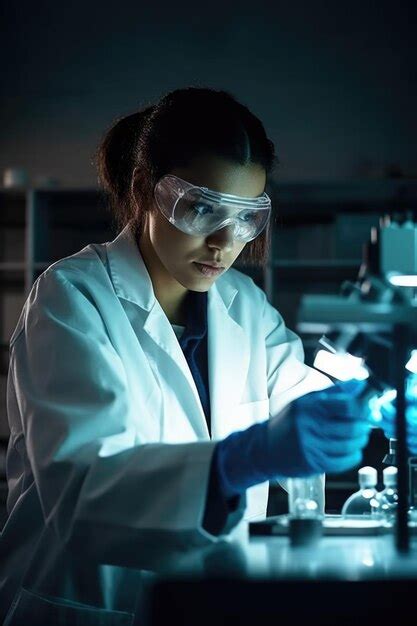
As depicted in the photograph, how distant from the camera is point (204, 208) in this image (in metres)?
1.51

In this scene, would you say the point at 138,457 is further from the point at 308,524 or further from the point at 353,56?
the point at 353,56

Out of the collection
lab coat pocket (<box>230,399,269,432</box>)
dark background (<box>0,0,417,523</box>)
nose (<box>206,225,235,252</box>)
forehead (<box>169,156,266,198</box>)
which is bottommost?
lab coat pocket (<box>230,399,269,432</box>)

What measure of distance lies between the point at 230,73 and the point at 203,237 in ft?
9.64

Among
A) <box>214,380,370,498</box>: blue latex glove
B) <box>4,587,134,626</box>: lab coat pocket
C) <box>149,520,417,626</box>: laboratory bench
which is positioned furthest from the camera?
<box>4,587,134,626</box>: lab coat pocket

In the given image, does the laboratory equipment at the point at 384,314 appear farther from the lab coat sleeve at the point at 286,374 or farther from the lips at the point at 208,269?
the lab coat sleeve at the point at 286,374

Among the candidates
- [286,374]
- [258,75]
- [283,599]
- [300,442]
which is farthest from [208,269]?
[258,75]

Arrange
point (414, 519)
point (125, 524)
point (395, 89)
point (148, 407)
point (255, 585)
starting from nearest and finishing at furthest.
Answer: point (255, 585) → point (125, 524) → point (414, 519) → point (148, 407) → point (395, 89)

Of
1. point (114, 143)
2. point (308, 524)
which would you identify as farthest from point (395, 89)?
point (308, 524)

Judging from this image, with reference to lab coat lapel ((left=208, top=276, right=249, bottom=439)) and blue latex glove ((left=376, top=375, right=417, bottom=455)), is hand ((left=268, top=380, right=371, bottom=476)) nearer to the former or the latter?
blue latex glove ((left=376, top=375, right=417, bottom=455))

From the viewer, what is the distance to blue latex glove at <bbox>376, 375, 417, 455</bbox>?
1503 millimetres

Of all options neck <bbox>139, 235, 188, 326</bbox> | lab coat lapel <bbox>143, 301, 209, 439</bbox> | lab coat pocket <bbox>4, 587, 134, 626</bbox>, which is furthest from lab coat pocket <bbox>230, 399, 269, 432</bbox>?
lab coat pocket <bbox>4, 587, 134, 626</bbox>

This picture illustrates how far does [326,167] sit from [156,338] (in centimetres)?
286

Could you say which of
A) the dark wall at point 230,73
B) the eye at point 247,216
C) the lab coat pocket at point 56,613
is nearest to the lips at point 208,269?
the eye at point 247,216

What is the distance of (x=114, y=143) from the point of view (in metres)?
1.82
